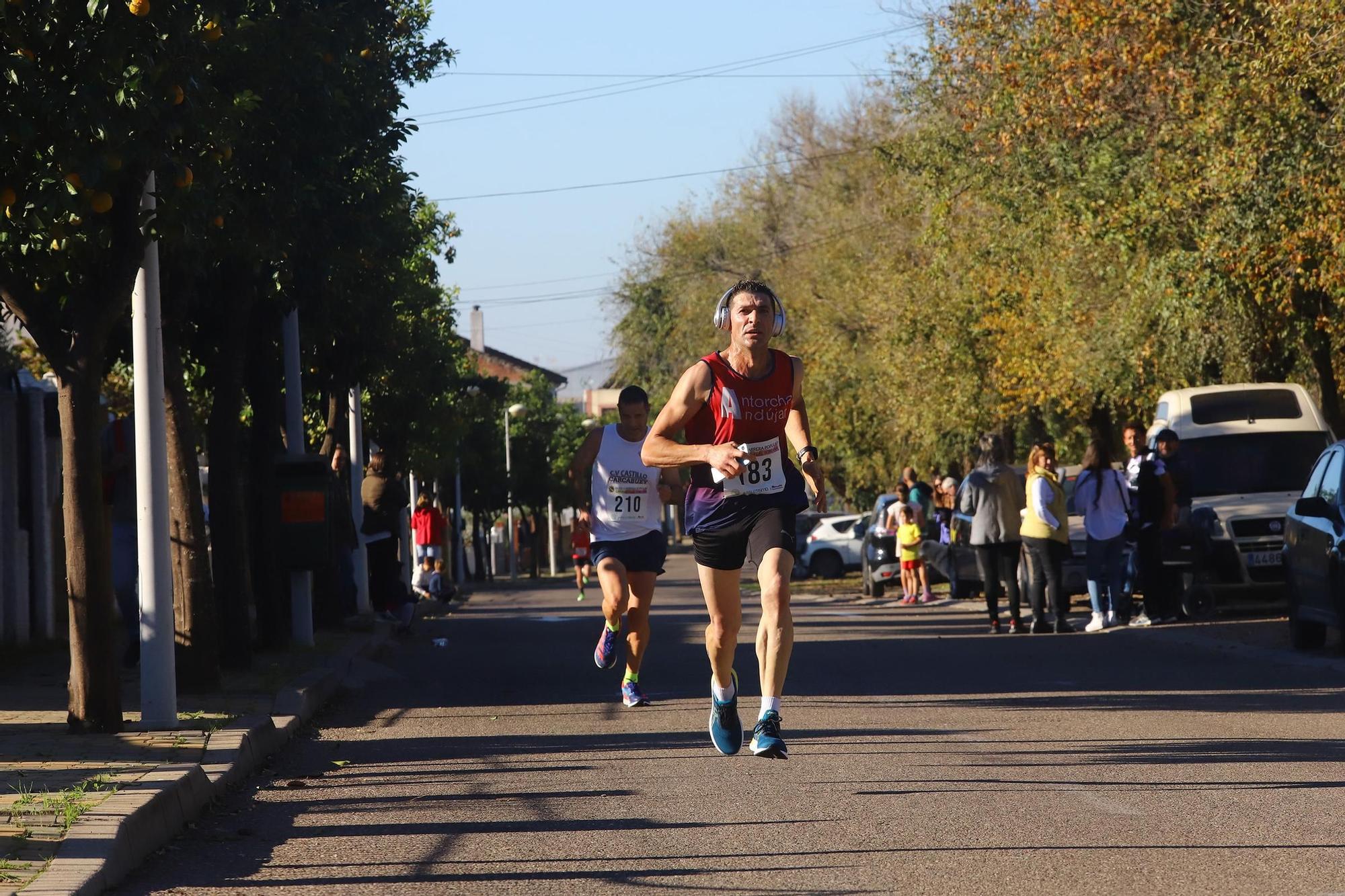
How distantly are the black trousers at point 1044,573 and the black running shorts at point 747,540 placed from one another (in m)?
10.2

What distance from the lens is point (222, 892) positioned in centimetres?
626

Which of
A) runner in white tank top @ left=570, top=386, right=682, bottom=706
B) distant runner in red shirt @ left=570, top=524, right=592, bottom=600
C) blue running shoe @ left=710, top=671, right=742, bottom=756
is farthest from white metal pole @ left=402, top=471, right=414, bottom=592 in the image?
blue running shoe @ left=710, top=671, right=742, bottom=756

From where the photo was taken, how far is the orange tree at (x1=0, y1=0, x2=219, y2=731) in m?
9.03

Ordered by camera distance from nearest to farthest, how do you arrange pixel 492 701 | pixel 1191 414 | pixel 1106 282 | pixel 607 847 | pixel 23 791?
pixel 607 847 < pixel 23 791 < pixel 492 701 < pixel 1191 414 < pixel 1106 282

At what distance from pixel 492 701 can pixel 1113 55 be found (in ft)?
38.5

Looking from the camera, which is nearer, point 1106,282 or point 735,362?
point 735,362

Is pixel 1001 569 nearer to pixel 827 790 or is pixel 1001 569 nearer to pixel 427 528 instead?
pixel 827 790

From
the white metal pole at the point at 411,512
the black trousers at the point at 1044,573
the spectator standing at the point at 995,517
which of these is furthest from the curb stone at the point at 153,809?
the white metal pole at the point at 411,512

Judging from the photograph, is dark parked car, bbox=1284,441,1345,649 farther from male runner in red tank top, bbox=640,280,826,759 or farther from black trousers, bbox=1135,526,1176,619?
male runner in red tank top, bbox=640,280,826,759

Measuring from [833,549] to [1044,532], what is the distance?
78.6ft

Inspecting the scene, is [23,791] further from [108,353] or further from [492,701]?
[108,353]

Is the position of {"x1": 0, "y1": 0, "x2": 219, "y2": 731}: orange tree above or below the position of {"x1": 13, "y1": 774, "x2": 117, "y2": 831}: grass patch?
above

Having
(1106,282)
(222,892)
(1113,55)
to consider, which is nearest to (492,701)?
(222,892)

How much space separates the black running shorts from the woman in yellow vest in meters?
10.00
